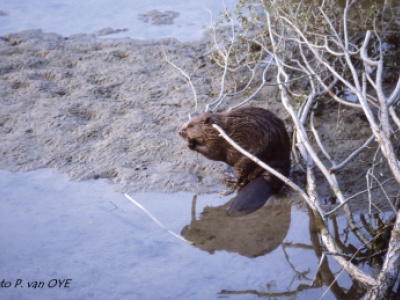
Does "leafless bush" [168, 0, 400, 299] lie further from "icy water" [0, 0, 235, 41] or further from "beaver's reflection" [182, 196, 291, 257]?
"icy water" [0, 0, 235, 41]

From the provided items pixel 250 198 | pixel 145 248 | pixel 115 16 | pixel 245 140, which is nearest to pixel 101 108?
pixel 245 140

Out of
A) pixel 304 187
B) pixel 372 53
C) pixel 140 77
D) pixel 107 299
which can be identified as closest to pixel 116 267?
pixel 107 299

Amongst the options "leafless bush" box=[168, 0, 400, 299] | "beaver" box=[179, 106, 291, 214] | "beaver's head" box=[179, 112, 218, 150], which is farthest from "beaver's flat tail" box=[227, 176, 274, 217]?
"beaver's head" box=[179, 112, 218, 150]

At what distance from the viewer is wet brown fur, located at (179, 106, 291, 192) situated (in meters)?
4.46

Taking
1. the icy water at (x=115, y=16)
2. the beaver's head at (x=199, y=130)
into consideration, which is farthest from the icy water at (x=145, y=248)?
the icy water at (x=115, y=16)

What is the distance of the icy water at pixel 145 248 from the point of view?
3584mm

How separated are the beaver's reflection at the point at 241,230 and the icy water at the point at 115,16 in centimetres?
298

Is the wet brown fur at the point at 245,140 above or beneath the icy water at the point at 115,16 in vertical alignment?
beneath

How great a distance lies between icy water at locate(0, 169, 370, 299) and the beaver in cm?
13

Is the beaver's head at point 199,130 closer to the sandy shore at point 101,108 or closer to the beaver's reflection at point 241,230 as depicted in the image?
the sandy shore at point 101,108

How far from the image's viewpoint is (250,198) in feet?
14.1

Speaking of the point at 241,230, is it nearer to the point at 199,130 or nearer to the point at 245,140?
the point at 245,140

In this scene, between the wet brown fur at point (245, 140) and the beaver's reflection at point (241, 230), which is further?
the wet brown fur at point (245, 140)

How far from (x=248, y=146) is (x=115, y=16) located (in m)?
3.55
